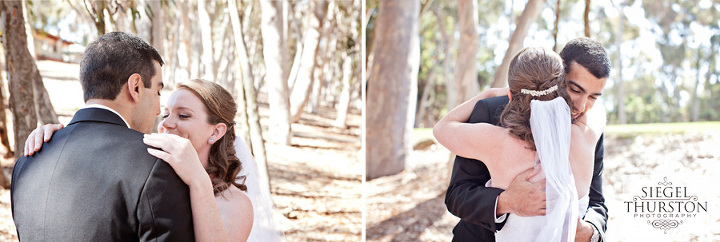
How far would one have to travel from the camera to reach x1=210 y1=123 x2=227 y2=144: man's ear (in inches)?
76.8

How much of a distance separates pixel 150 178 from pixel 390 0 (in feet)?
18.2

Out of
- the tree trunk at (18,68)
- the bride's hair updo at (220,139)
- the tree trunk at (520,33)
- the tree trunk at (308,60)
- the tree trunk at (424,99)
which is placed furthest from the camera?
the tree trunk at (424,99)

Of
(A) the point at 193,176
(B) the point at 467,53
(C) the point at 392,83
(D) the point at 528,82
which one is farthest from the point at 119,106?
(C) the point at 392,83

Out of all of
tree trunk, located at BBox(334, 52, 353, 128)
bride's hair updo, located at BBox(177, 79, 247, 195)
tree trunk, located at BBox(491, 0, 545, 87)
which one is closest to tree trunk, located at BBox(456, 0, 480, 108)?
tree trunk, located at BBox(491, 0, 545, 87)

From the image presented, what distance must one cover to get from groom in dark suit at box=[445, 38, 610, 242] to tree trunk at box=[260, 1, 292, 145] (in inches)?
228

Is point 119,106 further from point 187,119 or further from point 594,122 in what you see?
point 594,122

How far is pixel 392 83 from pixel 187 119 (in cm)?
491

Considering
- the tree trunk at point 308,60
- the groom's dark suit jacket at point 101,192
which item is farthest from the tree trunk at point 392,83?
the groom's dark suit jacket at point 101,192

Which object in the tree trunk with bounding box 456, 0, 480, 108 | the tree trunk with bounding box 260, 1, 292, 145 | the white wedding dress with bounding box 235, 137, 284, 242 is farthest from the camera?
the tree trunk with bounding box 260, 1, 292, 145

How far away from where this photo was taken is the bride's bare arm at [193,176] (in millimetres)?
1349

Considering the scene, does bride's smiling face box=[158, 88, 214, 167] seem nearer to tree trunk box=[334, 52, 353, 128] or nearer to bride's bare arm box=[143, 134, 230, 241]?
bride's bare arm box=[143, 134, 230, 241]

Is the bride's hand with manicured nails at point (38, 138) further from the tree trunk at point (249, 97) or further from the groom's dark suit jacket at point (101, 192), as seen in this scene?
the tree trunk at point (249, 97)

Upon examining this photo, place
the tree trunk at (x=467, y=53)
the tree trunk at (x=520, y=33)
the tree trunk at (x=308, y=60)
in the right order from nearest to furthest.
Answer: the tree trunk at (x=520, y=33), the tree trunk at (x=467, y=53), the tree trunk at (x=308, y=60)

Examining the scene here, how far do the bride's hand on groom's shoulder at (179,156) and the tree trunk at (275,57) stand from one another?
6332 mm
